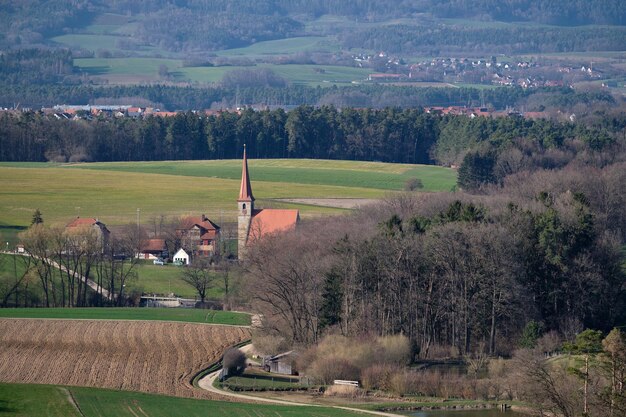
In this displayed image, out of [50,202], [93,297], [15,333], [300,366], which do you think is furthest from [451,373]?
[50,202]

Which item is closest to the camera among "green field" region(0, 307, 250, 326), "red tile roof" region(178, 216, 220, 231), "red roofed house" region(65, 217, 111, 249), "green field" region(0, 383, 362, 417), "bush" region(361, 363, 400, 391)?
"green field" region(0, 383, 362, 417)

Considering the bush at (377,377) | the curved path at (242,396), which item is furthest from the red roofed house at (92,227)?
the bush at (377,377)

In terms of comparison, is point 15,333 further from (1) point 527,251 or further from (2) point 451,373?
(1) point 527,251

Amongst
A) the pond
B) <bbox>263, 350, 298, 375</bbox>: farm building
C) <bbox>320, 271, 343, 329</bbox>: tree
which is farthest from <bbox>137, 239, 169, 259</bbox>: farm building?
the pond

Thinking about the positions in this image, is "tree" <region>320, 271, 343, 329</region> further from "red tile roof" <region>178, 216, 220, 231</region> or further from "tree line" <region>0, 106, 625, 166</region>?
"tree line" <region>0, 106, 625, 166</region>

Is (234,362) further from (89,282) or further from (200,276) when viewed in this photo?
(89,282)

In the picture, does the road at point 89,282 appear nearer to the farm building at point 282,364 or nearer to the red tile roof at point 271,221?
the red tile roof at point 271,221
